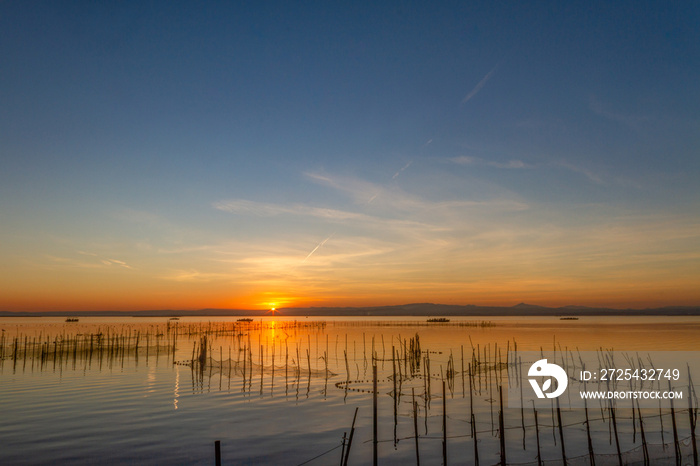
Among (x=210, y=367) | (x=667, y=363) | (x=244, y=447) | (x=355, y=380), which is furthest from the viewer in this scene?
(x=667, y=363)

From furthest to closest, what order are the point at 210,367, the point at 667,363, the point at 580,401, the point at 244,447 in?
the point at 667,363 → the point at 210,367 → the point at 580,401 → the point at 244,447

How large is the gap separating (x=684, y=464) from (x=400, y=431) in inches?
314

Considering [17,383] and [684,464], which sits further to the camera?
[17,383]

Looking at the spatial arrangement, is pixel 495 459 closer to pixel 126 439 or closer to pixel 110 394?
pixel 126 439

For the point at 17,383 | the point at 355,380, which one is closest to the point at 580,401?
the point at 355,380

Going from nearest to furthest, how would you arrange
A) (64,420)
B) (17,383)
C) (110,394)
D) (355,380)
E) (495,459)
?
(495,459) → (64,420) → (110,394) → (17,383) → (355,380)

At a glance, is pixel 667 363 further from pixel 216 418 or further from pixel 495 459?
pixel 216 418

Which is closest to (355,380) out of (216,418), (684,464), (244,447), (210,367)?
(210,367)

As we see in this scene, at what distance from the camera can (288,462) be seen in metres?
13.7

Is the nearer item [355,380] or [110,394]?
[110,394]

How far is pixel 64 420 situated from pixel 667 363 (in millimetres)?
34475

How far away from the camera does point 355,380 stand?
28.2 m

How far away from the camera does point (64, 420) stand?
17.9 meters

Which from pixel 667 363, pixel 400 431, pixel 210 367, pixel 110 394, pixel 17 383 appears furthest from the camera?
pixel 667 363
